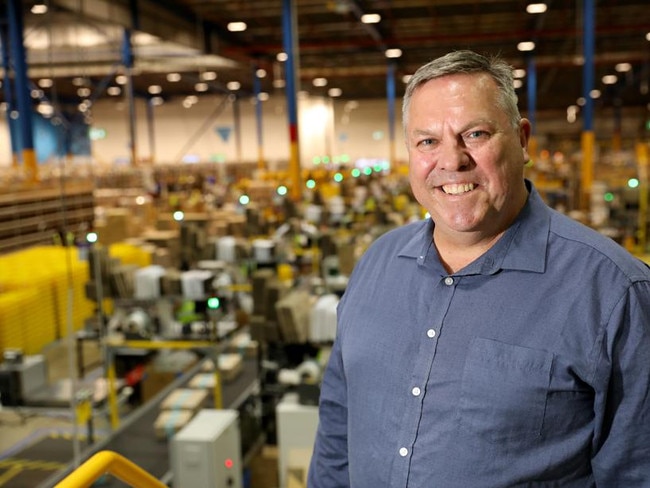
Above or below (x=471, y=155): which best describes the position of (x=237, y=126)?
above

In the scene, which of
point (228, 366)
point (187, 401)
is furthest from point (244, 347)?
point (187, 401)

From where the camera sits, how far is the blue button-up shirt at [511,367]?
4.82ft

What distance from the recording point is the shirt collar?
1.61 m

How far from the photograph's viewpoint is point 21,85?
49.9ft

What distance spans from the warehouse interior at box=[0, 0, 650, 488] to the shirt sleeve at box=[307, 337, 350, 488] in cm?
70

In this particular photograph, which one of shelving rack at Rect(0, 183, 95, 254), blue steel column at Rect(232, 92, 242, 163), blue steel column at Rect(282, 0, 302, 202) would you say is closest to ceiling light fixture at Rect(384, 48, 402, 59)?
blue steel column at Rect(282, 0, 302, 202)

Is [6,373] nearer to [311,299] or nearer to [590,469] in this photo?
[311,299]

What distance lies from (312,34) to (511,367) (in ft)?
77.1

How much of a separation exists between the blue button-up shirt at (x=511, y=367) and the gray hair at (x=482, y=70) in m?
0.25

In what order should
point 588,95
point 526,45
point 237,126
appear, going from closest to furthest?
point 588,95 → point 526,45 → point 237,126

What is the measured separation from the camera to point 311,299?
23.9ft

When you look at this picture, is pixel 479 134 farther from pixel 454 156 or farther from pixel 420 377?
pixel 420 377

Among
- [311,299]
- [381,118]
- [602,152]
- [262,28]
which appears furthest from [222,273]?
[602,152]

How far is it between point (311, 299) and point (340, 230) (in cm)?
652
